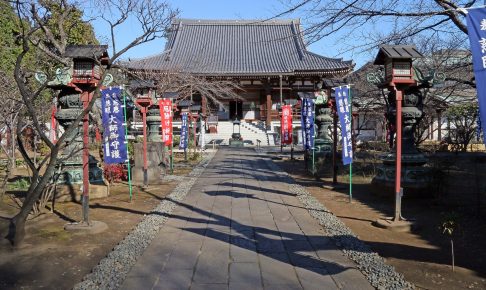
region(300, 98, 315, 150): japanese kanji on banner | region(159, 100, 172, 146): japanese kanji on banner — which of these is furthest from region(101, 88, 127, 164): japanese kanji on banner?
region(300, 98, 315, 150): japanese kanji on banner

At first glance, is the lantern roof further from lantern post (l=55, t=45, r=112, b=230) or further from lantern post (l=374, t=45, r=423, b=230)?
lantern post (l=55, t=45, r=112, b=230)

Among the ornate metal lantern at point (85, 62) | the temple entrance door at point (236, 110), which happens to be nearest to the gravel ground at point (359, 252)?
the ornate metal lantern at point (85, 62)

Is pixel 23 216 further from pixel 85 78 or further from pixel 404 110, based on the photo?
pixel 404 110

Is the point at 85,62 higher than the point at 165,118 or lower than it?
higher

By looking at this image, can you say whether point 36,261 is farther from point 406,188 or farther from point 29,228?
point 406,188

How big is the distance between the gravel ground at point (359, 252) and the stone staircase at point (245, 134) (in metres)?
22.9

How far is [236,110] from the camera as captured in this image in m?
34.7

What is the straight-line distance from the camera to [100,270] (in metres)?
4.38

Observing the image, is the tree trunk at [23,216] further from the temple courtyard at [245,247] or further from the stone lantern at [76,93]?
the stone lantern at [76,93]

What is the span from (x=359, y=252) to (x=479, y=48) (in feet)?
8.53

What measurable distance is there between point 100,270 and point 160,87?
13211 mm

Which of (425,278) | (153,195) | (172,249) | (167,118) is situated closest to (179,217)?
(172,249)

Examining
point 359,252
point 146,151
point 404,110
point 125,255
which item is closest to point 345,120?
point 404,110

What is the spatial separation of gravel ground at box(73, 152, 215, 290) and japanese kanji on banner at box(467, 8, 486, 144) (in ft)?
11.6
